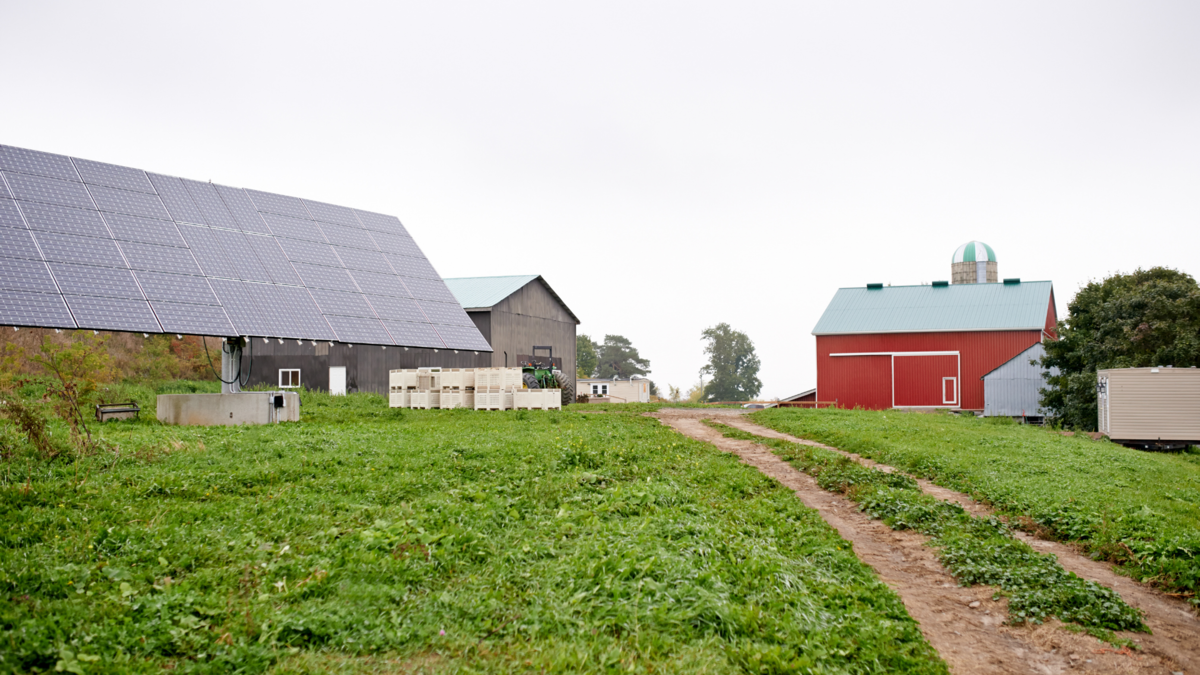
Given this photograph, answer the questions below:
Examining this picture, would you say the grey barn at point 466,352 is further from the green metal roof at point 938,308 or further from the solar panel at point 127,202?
the green metal roof at point 938,308

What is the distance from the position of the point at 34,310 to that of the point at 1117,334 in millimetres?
41091

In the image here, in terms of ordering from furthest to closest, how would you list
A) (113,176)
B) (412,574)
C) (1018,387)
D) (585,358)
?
(585,358) → (1018,387) → (113,176) → (412,574)

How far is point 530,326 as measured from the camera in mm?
48812

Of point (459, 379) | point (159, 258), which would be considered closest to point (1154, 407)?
point (459, 379)

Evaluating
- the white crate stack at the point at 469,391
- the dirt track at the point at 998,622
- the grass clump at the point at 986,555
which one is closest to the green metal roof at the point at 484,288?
the white crate stack at the point at 469,391

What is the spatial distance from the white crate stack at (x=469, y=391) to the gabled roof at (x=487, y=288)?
1554 centimetres

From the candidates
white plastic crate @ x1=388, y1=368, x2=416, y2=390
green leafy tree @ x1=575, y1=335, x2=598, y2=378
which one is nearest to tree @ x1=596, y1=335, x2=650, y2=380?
green leafy tree @ x1=575, y1=335, x2=598, y2=378

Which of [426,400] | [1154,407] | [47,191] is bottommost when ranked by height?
[1154,407]

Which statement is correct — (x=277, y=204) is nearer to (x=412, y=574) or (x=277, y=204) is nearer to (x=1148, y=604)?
(x=412, y=574)

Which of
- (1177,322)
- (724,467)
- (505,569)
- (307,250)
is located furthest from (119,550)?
(1177,322)

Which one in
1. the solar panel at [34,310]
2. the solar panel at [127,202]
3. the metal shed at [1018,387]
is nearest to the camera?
the solar panel at [34,310]

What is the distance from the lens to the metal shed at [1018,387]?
140ft

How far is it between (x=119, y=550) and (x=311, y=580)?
216 cm

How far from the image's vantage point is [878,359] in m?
49.7
